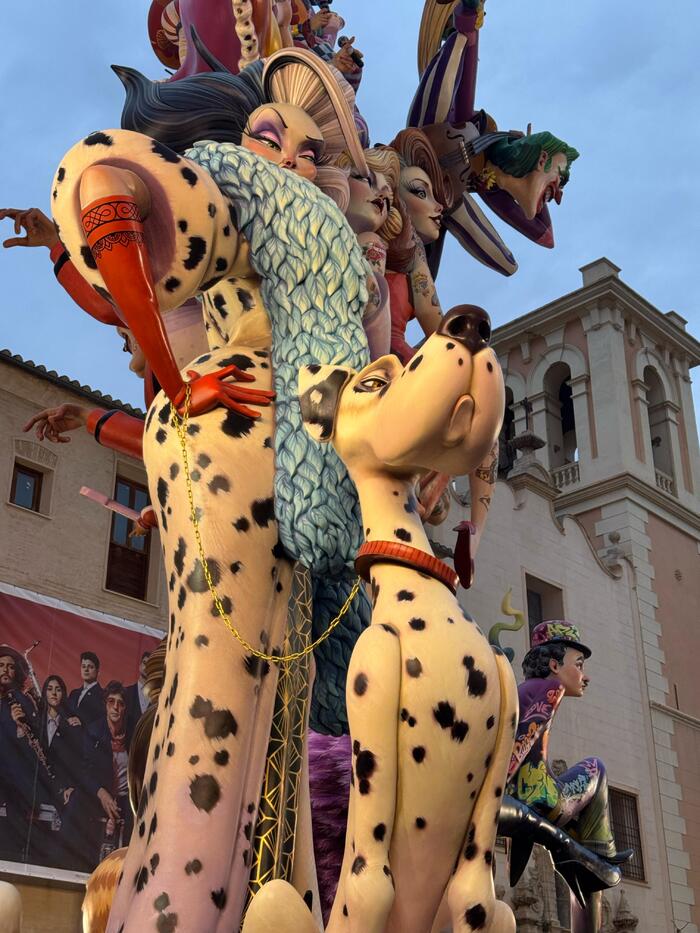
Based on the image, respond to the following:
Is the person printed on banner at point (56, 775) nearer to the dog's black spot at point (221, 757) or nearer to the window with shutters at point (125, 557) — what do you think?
the window with shutters at point (125, 557)

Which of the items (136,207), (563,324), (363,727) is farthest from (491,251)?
(563,324)

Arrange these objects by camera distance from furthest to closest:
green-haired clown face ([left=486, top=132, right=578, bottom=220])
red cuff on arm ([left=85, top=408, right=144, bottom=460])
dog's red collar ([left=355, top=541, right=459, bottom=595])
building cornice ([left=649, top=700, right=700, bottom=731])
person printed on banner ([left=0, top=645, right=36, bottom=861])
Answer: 1. building cornice ([left=649, top=700, right=700, bottom=731])
2. person printed on banner ([left=0, top=645, right=36, bottom=861])
3. green-haired clown face ([left=486, top=132, right=578, bottom=220])
4. red cuff on arm ([left=85, top=408, right=144, bottom=460])
5. dog's red collar ([left=355, top=541, right=459, bottom=595])

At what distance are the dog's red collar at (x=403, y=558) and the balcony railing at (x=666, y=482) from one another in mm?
13637

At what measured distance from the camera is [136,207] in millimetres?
2273

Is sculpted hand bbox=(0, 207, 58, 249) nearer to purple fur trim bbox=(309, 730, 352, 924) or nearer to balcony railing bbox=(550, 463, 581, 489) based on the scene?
purple fur trim bbox=(309, 730, 352, 924)

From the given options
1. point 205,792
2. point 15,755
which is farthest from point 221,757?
point 15,755

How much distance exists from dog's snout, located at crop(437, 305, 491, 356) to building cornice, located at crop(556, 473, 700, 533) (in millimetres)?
12637

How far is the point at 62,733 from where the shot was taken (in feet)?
28.2

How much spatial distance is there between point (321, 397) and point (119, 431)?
863 millimetres

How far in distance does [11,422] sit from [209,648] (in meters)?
7.52

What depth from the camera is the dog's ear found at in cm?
201

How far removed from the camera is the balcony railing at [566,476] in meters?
14.8

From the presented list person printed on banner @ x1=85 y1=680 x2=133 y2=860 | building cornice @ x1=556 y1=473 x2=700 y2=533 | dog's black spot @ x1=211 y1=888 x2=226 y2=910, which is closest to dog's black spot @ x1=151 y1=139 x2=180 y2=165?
dog's black spot @ x1=211 y1=888 x2=226 y2=910

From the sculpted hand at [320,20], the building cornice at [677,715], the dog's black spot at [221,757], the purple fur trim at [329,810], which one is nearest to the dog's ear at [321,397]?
the dog's black spot at [221,757]
